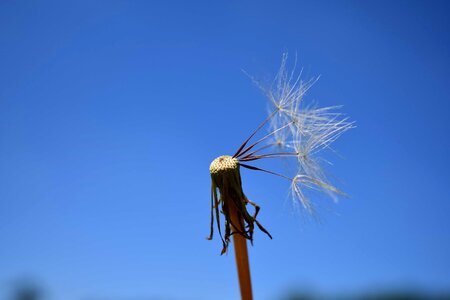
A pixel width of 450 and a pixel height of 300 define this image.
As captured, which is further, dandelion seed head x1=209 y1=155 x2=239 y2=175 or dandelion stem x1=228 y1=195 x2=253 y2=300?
dandelion seed head x1=209 y1=155 x2=239 y2=175

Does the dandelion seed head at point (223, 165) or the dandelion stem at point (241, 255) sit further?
the dandelion seed head at point (223, 165)

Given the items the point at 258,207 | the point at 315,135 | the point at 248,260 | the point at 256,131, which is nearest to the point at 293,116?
the point at 315,135

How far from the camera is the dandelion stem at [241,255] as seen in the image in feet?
13.9

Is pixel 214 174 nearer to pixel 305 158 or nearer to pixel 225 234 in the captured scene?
pixel 225 234

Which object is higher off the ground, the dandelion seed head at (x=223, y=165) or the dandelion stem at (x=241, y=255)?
the dandelion seed head at (x=223, y=165)

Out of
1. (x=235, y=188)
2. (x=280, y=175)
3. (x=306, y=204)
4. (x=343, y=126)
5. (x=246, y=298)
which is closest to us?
(x=246, y=298)

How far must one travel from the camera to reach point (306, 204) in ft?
16.9

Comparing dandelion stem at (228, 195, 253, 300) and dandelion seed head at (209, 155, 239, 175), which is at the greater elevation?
dandelion seed head at (209, 155, 239, 175)

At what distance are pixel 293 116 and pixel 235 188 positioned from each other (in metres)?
1.49

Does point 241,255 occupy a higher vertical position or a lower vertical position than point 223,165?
lower

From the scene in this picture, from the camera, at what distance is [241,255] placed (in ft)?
14.3

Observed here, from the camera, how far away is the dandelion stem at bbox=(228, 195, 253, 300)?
4.25 meters

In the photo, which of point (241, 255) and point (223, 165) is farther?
point (223, 165)

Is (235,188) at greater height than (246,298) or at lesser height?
greater
